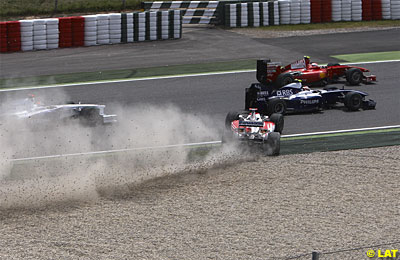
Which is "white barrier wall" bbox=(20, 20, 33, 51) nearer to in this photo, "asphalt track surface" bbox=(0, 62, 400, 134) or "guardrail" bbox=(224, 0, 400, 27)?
"asphalt track surface" bbox=(0, 62, 400, 134)

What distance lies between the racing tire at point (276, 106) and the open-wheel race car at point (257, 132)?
138cm

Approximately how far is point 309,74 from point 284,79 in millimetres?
994

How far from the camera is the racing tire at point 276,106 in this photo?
17.8 m

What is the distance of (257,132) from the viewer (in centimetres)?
1548

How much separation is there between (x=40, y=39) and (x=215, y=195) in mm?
17345

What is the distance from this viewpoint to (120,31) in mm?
28703

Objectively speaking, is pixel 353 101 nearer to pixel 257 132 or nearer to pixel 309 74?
pixel 309 74

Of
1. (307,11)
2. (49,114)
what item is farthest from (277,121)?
(307,11)

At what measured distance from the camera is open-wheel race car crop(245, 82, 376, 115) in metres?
17.8

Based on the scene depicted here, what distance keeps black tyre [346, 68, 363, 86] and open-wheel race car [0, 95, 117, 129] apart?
8379 millimetres

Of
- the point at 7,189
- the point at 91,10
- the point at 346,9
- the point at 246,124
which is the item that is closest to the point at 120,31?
the point at 91,10

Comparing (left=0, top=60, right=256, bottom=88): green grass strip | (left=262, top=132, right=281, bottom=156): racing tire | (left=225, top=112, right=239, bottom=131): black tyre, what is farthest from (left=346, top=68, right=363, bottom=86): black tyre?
(left=262, top=132, right=281, bottom=156): racing tire

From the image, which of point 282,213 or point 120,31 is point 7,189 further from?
point 120,31

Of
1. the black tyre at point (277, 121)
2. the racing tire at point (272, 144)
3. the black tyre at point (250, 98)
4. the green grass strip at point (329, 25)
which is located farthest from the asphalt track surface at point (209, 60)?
the racing tire at point (272, 144)
